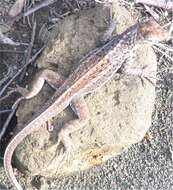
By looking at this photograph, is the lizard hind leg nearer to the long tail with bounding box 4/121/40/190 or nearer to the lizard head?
the long tail with bounding box 4/121/40/190

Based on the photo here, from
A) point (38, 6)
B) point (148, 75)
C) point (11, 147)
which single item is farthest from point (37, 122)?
point (38, 6)

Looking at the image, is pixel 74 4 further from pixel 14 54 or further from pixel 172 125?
pixel 172 125

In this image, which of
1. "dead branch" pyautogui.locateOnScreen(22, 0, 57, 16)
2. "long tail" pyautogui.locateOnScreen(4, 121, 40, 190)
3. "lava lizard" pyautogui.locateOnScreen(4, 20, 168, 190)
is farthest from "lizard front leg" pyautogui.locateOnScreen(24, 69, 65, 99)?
"dead branch" pyautogui.locateOnScreen(22, 0, 57, 16)

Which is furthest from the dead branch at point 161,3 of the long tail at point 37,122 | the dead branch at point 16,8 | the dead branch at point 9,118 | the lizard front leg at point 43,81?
the dead branch at point 9,118

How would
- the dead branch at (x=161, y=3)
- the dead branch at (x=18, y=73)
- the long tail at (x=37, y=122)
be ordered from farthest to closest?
the dead branch at (x=161, y=3)
the dead branch at (x=18, y=73)
the long tail at (x=37, y=122)

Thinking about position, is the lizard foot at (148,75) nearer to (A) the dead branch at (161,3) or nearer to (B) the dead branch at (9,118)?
(A) the dead branch at (161,3)

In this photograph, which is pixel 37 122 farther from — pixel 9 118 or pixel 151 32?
pixel 151 32

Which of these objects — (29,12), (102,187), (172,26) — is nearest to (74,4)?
(29,12)
